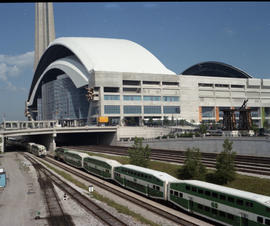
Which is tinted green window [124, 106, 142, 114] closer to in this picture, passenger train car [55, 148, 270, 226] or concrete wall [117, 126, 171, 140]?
concrete wall [117, 126, 171, 140]

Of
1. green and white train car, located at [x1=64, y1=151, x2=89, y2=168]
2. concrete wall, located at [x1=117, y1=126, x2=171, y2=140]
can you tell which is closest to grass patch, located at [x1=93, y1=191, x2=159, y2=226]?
green and white train car, located at [x1=64, y1=151, x2=89, y2=168]

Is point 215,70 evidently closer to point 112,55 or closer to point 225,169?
point 112,55

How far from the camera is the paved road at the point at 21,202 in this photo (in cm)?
2747

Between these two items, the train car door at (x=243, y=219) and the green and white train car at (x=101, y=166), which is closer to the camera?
the train car door at (x=243, y=219)

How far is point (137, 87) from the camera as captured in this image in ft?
454

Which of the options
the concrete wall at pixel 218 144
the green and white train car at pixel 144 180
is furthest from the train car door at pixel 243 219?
the concrete wall at pixel 218 144

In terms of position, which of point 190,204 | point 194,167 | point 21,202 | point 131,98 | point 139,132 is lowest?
point 21,202

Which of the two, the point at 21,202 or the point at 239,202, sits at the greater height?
the point at 239,202

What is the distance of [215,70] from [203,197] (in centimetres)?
16031

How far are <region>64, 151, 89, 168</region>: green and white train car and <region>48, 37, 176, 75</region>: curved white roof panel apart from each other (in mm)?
77670

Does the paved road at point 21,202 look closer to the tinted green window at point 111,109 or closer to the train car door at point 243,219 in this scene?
the train car door at point 243,219

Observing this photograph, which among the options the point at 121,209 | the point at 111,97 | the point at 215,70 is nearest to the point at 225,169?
the point at 121,209

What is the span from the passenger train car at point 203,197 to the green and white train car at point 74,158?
17.5 meters

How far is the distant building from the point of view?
443ft
